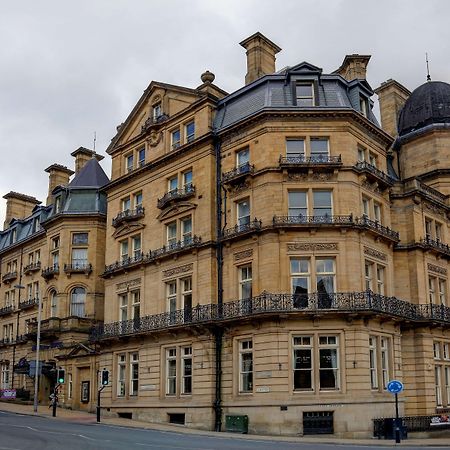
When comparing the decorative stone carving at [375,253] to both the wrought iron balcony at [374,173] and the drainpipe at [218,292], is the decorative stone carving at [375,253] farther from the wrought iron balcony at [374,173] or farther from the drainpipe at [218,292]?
the drainpipe at [218,292]

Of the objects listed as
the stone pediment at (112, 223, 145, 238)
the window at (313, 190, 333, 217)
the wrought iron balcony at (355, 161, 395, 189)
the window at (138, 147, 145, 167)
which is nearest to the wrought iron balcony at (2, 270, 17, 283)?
the stone pediment at (112, 223, 145, 238)

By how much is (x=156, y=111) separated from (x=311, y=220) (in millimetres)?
15350

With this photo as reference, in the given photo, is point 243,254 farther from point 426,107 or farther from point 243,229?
point 426,107

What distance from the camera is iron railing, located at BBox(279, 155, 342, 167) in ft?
108

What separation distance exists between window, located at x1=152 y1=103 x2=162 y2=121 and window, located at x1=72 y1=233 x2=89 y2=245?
1409cm

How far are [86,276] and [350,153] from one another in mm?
25737

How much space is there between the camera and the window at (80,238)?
51406mm

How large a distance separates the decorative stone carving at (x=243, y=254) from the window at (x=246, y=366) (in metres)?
4.44

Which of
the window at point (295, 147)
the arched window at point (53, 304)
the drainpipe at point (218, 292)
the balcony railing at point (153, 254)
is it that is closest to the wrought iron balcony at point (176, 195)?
the drainpipe at point (218, 292)

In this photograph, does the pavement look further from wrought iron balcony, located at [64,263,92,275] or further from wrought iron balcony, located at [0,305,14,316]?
wrought iron balcony, located at [0,305,14,316]

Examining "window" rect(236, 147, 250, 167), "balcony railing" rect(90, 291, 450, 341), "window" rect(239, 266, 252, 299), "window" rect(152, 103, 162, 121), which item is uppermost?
"window" rect(152, 103, 162, 121)

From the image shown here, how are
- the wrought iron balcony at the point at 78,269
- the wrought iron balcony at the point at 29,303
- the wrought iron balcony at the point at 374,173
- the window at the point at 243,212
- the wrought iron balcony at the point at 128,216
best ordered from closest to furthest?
1. the wrought iron balcony at the point at 374,173
2. the window at the point at 243,212
3. the wrought iron balcony at the point at 128,216
4. the wrought iron balcony at the point at 78,269
5. the wrought iron balcony at the point at 29,303

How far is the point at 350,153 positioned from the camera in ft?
111

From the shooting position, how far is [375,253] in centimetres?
3431
